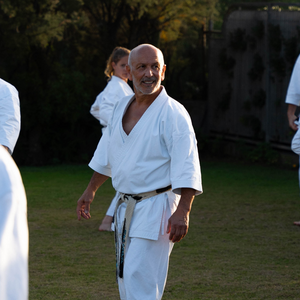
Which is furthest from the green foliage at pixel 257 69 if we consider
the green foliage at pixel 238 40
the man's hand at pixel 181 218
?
the man's hand at pixel 181 218

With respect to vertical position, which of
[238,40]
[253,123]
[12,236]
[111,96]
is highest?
[12,236]

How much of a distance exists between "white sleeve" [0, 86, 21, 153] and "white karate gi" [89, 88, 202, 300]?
1191 mm

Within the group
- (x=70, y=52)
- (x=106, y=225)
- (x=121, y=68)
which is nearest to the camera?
(x=121, y=68)

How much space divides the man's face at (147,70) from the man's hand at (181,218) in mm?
709

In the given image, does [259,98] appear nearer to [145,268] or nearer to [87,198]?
[87,198]

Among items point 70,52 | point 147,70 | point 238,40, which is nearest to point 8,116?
point 147,70

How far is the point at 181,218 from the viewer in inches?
111

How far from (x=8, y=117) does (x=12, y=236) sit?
10.2 ft

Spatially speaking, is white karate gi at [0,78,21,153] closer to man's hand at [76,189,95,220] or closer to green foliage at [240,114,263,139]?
man's hand at [76,189,95,220]

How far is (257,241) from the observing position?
5312mm

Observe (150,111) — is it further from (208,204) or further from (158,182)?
(208,204)

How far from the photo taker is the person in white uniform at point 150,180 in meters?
2.90

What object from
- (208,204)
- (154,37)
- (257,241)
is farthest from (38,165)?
(257,241)

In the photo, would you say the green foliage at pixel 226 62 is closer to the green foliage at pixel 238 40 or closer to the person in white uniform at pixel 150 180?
the green foliage at pixel 238 40
